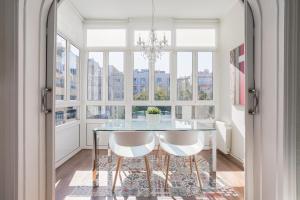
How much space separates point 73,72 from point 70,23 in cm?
95

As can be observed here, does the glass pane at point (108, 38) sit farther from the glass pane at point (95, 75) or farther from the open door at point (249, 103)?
the open door at point (249, 103)

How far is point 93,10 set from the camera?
420 centimetres

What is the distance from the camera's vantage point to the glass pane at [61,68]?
11.5 ft

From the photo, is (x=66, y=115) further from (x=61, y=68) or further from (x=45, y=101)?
(x=45, y=101)

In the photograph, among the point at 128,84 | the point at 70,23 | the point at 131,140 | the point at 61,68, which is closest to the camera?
the point at 131,140

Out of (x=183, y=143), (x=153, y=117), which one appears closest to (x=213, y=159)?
(x=183, y=143)

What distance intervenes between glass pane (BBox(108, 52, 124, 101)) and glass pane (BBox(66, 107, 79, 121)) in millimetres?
802

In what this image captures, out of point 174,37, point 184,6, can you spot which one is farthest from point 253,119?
point 174,37

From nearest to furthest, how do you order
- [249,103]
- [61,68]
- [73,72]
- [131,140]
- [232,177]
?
[249,103]
[131,140]
[232,177]
[61,68]
[73,72]

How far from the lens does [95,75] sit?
187 inches

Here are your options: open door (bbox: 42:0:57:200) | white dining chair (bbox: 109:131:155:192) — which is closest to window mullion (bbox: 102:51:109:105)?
white dining chair (bbox: 109:131:155:192)
